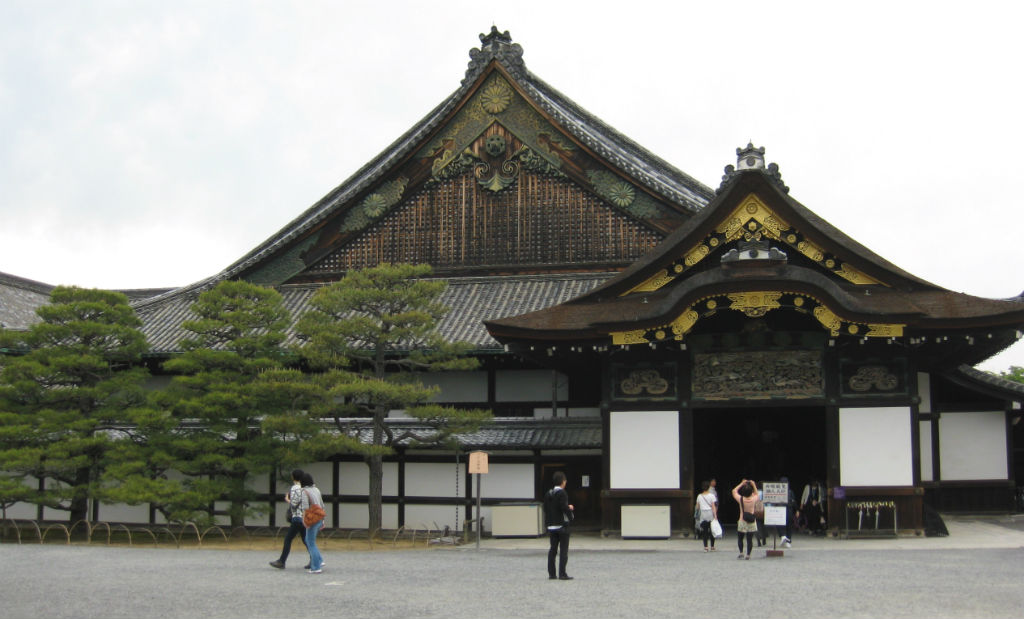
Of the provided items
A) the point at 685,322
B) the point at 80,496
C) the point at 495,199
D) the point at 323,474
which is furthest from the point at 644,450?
the point at 80,496

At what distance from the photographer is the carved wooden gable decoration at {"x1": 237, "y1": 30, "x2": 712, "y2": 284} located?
92.6 ft

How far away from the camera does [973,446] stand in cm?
2558

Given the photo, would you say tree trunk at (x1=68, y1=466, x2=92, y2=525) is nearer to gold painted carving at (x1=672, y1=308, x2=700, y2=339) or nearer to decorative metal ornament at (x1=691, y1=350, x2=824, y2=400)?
gold painted carving at (x1=672, y1=308, x2=700, y2=339)

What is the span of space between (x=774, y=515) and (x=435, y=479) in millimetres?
8679

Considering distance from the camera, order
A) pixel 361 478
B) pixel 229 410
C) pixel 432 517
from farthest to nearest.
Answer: pixel 361 478 < pixel 432 517 < pixel 229 410

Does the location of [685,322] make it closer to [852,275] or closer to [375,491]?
[852,275]

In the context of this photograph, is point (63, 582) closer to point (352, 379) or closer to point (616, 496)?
point (352, 379)

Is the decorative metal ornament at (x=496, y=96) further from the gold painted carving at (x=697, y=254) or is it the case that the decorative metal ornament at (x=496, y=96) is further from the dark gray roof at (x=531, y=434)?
the gold painted carving at (x=697, y=254)

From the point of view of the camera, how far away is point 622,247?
28047 mm

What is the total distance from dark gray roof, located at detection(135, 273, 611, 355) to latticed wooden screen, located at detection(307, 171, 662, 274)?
0.52 metres

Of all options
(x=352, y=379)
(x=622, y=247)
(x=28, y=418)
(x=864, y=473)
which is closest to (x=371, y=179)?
(x=622, y=247)

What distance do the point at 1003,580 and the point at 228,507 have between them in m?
16.7

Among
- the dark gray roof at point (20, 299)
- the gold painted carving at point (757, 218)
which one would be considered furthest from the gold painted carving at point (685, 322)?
the dark gray roof at point (20, 299)

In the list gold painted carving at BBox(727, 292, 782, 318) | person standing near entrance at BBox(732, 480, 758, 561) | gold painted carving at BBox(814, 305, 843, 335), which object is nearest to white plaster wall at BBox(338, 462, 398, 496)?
gold painted carving at BBox(727, 292, 782, 318)
